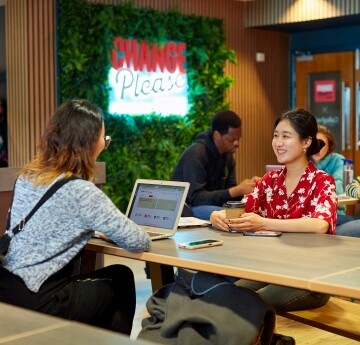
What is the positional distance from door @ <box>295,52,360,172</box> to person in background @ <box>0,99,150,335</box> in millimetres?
7007

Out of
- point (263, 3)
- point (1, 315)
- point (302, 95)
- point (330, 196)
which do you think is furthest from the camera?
point (302, 95)

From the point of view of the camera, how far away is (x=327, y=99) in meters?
9.97

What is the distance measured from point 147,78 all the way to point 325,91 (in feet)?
8.99

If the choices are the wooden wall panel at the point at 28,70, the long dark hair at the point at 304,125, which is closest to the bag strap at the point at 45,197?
the long dark hair at the point at 304,125

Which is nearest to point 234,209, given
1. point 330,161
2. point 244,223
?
point 244,223

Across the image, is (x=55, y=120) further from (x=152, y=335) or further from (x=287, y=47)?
(x=287, y=47)

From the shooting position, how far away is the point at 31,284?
297 cm

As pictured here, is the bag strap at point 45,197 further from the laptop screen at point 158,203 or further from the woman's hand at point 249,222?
the woman's hand at point 249,222

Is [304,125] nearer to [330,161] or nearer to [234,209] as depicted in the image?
[234,209]

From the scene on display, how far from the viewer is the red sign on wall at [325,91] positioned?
32.4 feet

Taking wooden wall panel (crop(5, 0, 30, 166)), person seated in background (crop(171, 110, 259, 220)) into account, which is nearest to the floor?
person seated in background (crop(171, 110, 259, 220))

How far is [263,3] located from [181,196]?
6706 millimetres

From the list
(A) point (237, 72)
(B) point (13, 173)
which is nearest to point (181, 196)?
(B) point (13, 173)

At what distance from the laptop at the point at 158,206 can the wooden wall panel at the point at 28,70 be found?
426 centimetres
